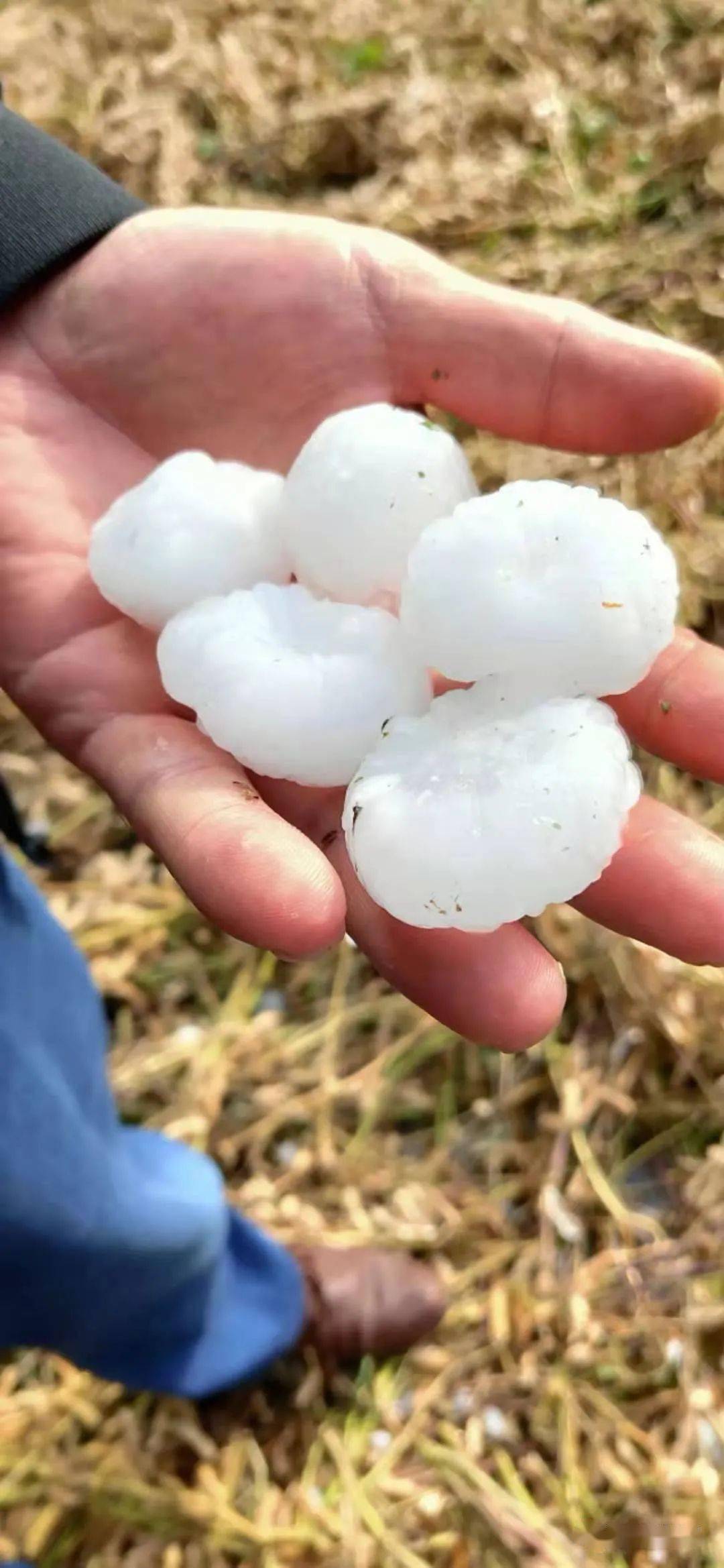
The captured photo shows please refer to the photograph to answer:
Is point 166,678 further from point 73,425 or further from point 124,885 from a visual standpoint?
point 124,885

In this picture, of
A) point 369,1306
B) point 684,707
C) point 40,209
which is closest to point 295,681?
point 684,707

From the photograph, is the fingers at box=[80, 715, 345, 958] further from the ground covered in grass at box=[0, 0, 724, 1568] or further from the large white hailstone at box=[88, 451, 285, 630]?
the ground covered in grass at box=[0, 0, 724, 1568]

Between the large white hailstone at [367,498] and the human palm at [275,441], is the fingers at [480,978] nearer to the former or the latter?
the human palm at [275,441]

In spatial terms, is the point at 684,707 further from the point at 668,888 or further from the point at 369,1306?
the point at 369,1306

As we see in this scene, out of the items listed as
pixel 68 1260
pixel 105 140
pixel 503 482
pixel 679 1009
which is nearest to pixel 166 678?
pixel 68 1260

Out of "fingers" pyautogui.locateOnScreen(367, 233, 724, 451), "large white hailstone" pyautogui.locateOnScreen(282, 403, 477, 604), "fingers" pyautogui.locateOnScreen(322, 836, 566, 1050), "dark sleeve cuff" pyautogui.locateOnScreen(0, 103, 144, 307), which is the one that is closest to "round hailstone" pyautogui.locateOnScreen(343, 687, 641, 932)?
"fingers" pyautogui.locateOnScreen(322, 836, 566, 1050)
